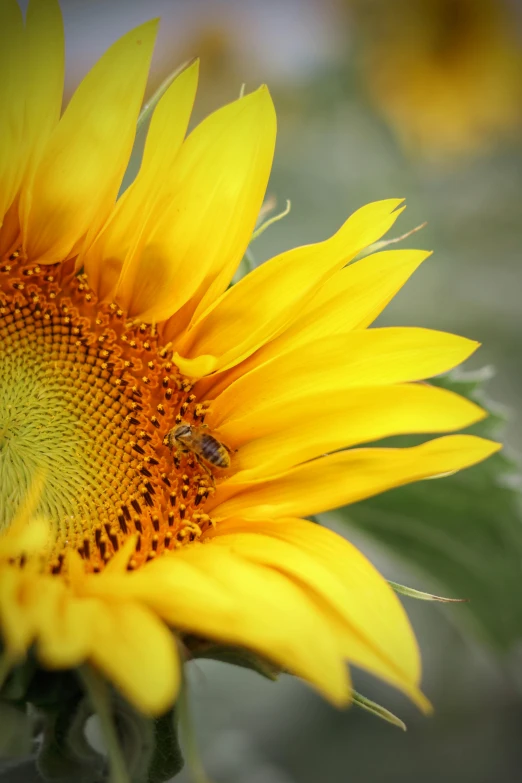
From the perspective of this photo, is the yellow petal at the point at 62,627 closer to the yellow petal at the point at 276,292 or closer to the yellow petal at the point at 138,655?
the yellow petal at the point at 138,655

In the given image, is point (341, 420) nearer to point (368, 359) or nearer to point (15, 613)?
point (368, 359)

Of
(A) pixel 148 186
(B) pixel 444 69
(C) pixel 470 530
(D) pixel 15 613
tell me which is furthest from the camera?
(B) pixel 444 69

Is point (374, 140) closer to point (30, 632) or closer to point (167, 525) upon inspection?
point (167, 525)

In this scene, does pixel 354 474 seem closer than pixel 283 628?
No

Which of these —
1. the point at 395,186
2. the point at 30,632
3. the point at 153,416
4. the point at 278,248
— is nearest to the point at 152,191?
the point at 153,416

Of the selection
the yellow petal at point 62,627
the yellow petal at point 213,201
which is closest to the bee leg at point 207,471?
the yellow petal at point 213,201

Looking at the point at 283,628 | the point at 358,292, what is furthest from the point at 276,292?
the point at 283,628

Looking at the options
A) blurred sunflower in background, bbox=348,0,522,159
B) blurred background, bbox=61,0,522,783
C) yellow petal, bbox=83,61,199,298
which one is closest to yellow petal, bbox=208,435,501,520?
yellow petal, bbox=83,61,199,298
